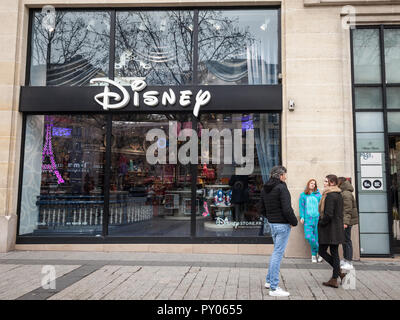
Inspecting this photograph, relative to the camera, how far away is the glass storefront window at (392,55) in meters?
7.82

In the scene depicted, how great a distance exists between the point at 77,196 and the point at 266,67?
5.91 meters

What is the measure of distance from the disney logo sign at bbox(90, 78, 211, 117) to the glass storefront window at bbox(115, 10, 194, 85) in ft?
1.42

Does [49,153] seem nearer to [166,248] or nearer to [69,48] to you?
[69,48]

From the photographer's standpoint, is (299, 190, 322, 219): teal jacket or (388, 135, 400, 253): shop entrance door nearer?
(299, 190, 322, 219): teal jacket

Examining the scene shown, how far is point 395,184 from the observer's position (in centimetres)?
777

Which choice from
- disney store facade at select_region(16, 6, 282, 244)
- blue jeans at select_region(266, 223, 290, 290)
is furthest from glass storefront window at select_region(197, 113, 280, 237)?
blue jeans at select_region(266, 223, 290, 290)

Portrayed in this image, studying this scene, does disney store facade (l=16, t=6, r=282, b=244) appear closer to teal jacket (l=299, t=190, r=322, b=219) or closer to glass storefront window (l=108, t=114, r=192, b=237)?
glass storefront window (l=108, t=114, r=192, b=237)

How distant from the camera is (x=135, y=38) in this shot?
860 cm

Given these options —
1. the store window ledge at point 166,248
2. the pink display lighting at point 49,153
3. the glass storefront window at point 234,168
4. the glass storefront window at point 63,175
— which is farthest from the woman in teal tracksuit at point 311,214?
the pink display lighting at point 49,153

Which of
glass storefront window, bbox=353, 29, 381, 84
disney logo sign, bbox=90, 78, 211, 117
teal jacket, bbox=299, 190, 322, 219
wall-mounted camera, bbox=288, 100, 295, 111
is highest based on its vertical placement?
glass storefront window, bbox=353, 29, 381, 84

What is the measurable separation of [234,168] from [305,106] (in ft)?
7.53

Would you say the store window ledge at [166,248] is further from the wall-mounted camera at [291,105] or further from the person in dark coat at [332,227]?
the wall-mounted camera at [291,105]

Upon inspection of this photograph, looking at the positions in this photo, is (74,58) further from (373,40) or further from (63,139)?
(373,40)

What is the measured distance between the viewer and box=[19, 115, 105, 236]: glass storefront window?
26.7 ft
